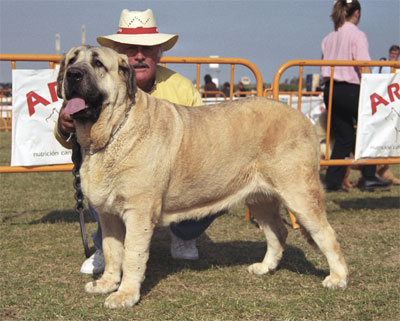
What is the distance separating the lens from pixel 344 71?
5.87 m

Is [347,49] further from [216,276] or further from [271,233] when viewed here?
[216,276]

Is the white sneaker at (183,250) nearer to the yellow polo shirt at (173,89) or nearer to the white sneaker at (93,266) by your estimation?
the white sneaker at (93,266)

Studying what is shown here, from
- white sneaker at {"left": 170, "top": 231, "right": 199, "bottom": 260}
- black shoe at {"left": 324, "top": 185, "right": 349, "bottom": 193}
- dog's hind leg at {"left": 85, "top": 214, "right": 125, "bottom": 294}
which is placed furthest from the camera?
black shoe at {"left": 324, "top": 185, "right": 349, "bottom": 193}

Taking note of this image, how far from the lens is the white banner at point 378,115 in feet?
17.2

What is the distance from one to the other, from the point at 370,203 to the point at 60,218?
4.18 m

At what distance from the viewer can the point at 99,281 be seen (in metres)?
3.32

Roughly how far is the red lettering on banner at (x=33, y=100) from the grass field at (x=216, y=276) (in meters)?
1.32

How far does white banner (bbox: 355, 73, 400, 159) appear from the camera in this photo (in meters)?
5.23

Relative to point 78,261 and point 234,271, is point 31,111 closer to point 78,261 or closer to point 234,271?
point 78,261

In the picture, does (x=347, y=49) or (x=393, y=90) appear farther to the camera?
(x=347, y=49)

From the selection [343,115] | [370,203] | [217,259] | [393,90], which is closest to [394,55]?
[343,115]

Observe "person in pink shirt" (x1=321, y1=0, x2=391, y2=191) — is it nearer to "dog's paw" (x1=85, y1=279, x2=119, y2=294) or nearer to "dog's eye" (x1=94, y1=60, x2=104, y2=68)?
"dog's paw" (x1=85, y1=279, x2=119, y2=294)

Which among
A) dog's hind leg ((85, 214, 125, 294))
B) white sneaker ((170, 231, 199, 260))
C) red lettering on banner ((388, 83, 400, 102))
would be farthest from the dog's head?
red lettering on banner ((388, 83, 400, 102))

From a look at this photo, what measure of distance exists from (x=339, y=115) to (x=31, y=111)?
397 cm
